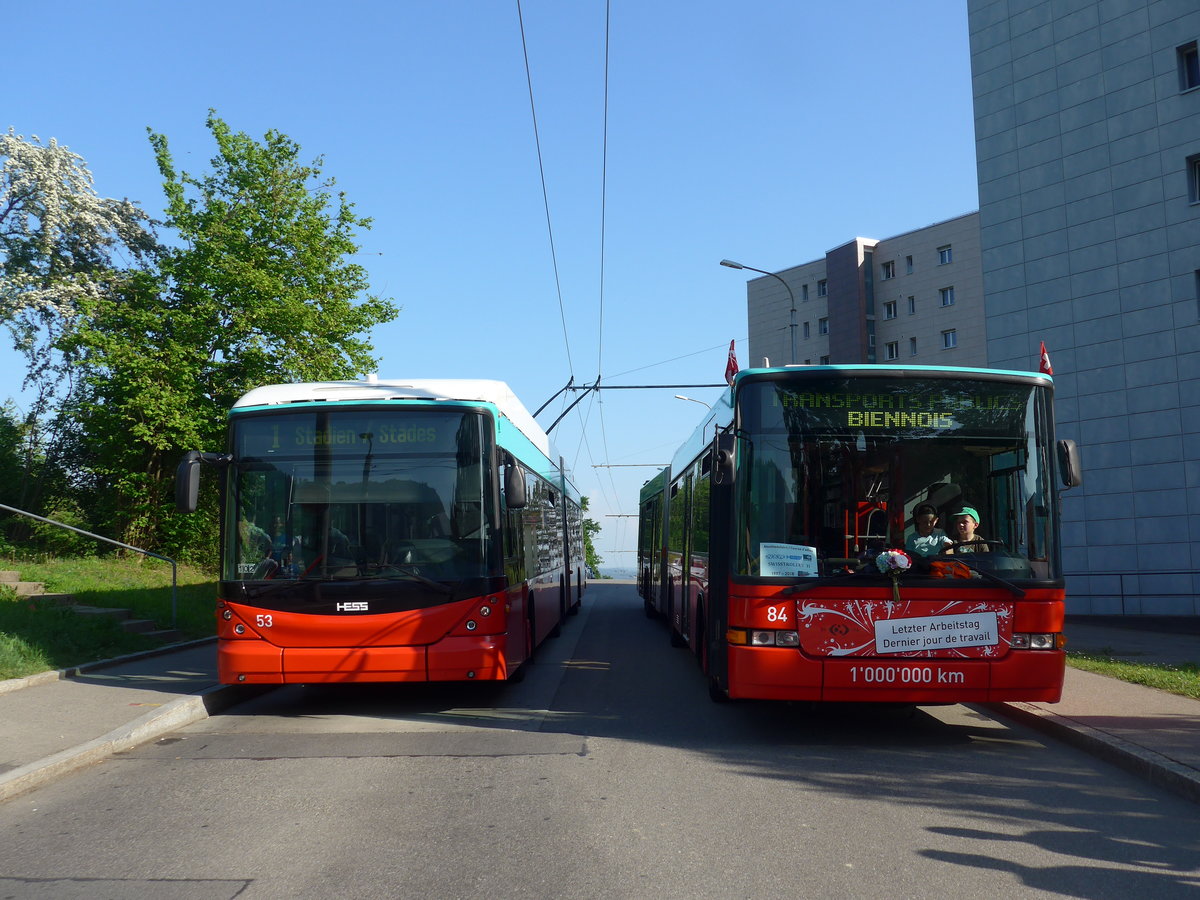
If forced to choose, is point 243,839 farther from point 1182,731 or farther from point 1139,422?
point 1139,422

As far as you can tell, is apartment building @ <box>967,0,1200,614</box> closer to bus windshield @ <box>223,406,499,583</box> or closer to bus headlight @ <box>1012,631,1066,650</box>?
bus headlight @ <box>1012,631,1066,650</box>

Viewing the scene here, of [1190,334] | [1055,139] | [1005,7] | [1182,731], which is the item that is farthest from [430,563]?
[1005,7]

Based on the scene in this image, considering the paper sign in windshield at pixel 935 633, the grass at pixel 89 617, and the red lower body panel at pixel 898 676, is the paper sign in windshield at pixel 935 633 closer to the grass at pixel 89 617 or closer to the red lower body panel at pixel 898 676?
the red lower body panel at pixel 898 676

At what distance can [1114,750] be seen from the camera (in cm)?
740

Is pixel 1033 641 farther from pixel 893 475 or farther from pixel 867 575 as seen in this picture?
pixel 893 475

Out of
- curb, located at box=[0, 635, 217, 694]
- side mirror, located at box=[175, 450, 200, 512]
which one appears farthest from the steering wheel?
curb, located at box=[0, 635, 217, 694]

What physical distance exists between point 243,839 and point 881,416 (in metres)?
5.37

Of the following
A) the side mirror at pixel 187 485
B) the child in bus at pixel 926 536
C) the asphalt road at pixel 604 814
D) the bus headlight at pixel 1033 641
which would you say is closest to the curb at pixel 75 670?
the asphalt road at pixel 604 814

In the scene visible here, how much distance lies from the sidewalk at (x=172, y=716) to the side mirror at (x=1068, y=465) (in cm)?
188

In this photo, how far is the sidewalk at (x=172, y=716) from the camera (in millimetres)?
7133

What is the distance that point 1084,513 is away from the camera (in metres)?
23.8

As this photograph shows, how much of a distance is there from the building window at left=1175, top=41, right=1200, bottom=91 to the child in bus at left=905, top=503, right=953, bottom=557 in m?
18.3

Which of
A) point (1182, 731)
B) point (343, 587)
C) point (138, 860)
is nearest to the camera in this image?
point (138, 860)

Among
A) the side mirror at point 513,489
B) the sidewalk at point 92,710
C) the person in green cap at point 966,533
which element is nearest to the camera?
the sidewalk at point 92,710
